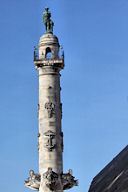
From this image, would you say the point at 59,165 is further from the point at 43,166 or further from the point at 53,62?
the point at 53,62

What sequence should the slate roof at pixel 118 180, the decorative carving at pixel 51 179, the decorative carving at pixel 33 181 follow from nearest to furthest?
the slate roof at pixel 118 180, the decorative carving at pixel 51 179, the decorative carving at pixel 33 181

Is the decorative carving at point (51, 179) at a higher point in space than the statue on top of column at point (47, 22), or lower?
lower

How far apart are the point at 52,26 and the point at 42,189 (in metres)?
14.4

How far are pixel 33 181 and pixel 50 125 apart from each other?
4709 mm

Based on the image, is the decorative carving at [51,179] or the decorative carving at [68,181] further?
the decorative carving at [68,181]

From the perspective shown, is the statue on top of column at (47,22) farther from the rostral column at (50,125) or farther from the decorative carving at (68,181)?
the decorative carving at (68,181)

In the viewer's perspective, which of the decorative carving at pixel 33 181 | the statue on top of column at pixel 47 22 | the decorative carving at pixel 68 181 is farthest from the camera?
the statue on top of column at pixel 47 22

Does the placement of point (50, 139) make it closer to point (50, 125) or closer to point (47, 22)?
point (50, 125)

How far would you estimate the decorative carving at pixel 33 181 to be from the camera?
46469 mm

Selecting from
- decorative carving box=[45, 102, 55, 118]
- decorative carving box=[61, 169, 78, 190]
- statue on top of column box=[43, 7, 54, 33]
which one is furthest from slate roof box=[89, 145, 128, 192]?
statue on top of column box=[43, 7, 54, 33]

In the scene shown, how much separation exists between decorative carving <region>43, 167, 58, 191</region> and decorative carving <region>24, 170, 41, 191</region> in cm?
66

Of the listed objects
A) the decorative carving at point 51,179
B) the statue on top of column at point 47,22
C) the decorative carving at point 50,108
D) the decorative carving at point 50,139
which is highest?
the statue on top of column at point 47,22

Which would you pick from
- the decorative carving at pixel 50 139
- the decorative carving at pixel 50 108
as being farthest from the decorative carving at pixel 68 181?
the decorative carving at pixel 50 108

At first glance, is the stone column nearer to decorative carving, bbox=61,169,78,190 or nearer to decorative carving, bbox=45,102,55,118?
decorative carving, bbox=45,102,55,118
